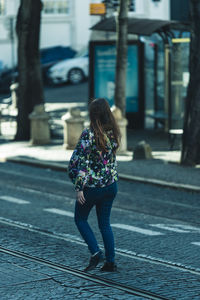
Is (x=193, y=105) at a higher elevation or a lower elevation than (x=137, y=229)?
higher

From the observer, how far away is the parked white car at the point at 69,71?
39.7 m

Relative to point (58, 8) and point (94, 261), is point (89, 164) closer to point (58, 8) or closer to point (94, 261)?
point (94, 261)

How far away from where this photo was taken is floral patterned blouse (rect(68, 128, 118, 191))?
7465mm

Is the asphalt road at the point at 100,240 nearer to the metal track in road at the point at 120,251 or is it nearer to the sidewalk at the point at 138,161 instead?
the metal track in road at the point at 120,251

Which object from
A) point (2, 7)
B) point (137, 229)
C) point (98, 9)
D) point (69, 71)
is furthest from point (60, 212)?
point (2, 7)

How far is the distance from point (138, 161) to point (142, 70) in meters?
7.06

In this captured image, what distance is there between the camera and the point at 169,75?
21891mm

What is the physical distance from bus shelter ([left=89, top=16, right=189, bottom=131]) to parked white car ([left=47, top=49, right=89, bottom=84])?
13743mm

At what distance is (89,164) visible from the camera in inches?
296

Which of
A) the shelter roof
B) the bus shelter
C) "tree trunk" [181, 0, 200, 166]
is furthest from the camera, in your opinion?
Result: the bus shelter

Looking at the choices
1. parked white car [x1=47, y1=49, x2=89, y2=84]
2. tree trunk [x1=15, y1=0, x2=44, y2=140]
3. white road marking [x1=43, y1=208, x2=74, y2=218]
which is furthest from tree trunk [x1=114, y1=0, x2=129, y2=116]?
parked white car [x1=47, y1=49, x2=89, y2=84]

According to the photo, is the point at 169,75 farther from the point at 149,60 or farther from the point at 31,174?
the point at 31,174

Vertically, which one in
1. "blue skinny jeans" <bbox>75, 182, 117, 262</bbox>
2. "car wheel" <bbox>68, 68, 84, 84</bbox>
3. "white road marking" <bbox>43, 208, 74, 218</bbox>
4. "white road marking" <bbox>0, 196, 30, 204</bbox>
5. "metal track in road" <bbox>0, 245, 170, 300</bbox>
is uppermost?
"blue skinny jeans" <bbox>75, 182, 117, 262</bbox>

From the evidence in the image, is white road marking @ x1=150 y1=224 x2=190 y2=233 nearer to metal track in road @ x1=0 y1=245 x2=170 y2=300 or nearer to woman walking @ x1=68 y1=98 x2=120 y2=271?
metal track in road @ x1=0 y1=245 x2=170 y2=300
